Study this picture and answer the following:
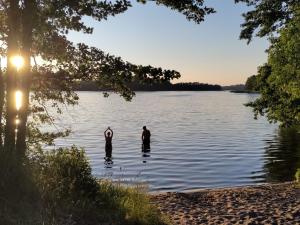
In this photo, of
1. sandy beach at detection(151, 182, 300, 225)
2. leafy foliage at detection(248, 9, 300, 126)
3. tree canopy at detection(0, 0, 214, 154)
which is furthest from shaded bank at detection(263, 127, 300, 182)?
tree canopy at detection(0, 0, 214, 154)

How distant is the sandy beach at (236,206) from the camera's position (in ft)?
44.8

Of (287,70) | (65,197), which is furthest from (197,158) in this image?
(65,197)

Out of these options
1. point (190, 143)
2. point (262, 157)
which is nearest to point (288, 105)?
point (262, 157)

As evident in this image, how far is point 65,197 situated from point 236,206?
7.61m

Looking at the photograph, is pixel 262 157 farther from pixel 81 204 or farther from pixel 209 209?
pixel 81 204

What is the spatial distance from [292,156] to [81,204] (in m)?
31.4

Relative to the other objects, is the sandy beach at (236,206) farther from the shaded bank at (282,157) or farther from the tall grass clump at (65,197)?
the shaded bank at (282,157)

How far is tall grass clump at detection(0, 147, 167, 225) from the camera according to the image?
8.79 meters

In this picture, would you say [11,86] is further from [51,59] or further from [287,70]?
[287,70]

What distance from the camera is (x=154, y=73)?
12.8 m

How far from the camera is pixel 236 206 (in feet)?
52.6

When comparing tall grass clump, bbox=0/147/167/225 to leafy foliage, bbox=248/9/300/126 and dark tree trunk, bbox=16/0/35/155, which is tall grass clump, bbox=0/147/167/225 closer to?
dark tree trunk, bbox=16/0/35/155

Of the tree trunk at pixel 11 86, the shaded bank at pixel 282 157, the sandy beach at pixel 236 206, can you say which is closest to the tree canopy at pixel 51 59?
the tree trunk at pixel 11 86

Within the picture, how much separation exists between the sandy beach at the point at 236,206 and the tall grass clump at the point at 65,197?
220cm
